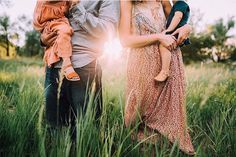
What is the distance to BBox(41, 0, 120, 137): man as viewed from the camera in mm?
2645

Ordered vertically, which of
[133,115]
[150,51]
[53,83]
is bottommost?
[133,115]

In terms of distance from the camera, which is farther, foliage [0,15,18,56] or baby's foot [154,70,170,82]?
foliage [0,15,18,56]

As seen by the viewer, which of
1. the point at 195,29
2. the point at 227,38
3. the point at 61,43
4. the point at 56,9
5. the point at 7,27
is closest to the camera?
the point at 61,43

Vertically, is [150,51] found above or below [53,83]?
above

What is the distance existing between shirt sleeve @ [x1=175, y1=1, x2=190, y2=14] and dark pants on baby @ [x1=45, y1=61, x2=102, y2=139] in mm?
691

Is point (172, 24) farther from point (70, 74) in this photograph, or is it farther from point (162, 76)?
point (70, 74)

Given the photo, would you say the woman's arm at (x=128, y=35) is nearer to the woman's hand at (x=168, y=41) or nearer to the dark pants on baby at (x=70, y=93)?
the woman's hand at (x=168, y=41)

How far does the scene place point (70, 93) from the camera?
2754mm

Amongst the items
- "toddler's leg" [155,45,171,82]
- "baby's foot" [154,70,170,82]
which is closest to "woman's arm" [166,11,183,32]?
"toddler's leg" [155,45,171,82]

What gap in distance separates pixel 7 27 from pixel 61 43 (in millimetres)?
59482

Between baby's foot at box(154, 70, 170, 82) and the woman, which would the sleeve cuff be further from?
baby's foot at box(154, 70, 170, 82)

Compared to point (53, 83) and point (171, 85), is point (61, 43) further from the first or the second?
point (171, 85)

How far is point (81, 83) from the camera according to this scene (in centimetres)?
269

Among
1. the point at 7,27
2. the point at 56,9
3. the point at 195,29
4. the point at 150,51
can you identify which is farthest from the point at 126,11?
the point at 7,27
